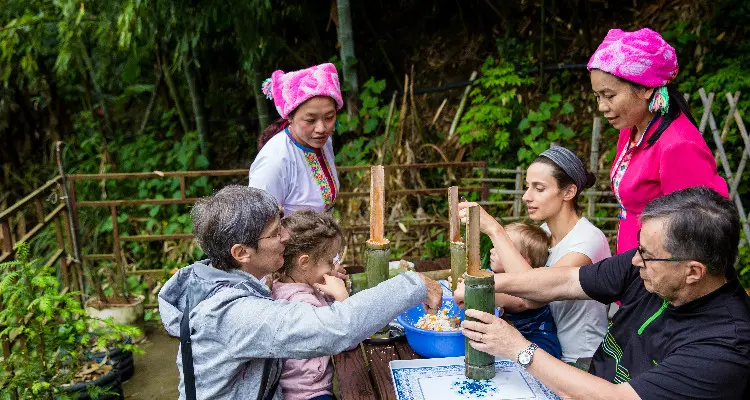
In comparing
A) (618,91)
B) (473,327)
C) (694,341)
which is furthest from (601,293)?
(618,91)

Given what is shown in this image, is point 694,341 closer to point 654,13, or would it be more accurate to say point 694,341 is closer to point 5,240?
point 5,240

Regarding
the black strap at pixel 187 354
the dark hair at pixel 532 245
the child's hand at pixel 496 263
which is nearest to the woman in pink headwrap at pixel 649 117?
the dark hair at pixel 532 245

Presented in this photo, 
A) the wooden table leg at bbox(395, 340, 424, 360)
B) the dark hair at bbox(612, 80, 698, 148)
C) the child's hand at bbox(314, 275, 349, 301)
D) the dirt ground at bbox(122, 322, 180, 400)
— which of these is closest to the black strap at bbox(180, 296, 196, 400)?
the child's hand at bbox(314, 275, 349, 301)

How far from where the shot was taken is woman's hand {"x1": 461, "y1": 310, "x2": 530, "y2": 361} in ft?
4.90

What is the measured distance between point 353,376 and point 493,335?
0.53 metres

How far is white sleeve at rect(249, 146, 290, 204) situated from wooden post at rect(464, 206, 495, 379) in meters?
1.21

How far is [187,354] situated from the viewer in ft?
5.04

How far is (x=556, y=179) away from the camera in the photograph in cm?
221

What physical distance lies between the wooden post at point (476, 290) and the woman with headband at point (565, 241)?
0.48 metres

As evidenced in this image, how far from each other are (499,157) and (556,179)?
3.98 m

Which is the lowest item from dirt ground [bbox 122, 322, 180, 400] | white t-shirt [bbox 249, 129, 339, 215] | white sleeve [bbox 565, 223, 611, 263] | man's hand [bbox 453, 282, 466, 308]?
dirt ground [bbox 122, 322, 180, 400]

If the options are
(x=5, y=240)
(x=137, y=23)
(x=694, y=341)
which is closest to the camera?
(x=694, y=341)

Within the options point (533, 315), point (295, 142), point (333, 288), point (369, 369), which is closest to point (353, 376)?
point (369, 369)

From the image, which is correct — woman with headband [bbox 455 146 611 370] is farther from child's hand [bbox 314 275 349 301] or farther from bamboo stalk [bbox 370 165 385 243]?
child's hand [bbox 314 275 349 301]
